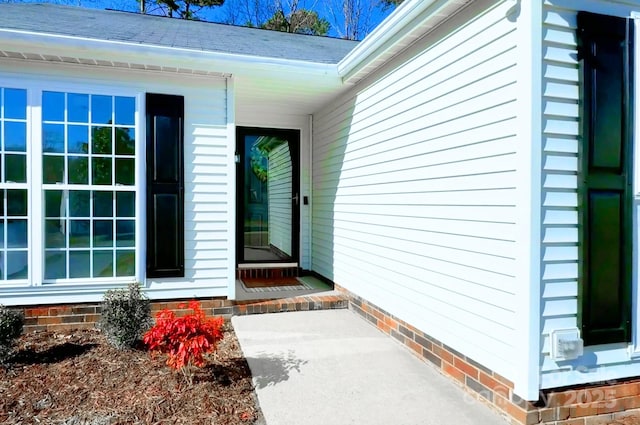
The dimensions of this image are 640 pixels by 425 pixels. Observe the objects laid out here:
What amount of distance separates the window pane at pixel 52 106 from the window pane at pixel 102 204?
2.74 feet

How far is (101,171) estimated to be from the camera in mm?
4359

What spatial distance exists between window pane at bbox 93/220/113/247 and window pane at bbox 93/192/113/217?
83mm

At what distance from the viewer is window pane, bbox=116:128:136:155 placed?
4.39m

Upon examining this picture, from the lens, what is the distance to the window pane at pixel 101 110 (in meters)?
4.31

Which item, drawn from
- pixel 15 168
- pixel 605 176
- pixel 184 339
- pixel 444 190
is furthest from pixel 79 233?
pixel 605 176

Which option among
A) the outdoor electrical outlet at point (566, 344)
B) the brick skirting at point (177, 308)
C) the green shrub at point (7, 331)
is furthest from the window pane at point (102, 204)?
the outdoor electrical outlet at point (566, 344)

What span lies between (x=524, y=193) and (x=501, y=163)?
0.29m

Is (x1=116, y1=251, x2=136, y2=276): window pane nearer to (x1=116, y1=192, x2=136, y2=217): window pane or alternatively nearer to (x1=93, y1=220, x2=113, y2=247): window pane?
(x1=93, y1=220, x2=113, y2=247): window pane

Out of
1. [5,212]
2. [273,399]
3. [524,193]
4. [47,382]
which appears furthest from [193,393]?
[5,212]

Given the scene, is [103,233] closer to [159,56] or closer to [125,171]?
[125,171]

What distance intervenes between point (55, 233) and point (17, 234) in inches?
12.9

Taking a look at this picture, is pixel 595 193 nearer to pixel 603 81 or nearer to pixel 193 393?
pixel 603 81

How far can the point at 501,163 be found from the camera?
271 centimetres

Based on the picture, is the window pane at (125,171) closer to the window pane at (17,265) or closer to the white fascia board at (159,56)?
the white fascia board at (159,56)
